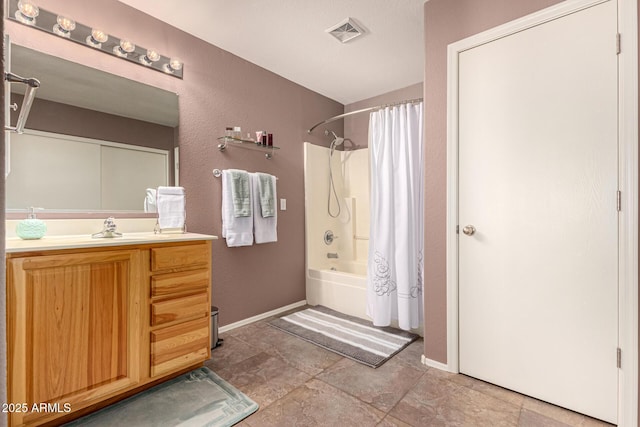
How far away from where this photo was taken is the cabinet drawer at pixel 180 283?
5.40 feet

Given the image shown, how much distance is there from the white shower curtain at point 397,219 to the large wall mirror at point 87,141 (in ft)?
5.63

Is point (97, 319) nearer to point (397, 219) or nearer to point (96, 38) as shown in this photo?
point (96, 38)

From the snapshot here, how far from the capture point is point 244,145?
8.92 feet

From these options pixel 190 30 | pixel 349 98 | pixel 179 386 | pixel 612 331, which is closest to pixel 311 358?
pixel 179 386

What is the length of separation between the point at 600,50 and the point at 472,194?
883 millimetres

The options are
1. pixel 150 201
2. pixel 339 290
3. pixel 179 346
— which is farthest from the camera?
pixel 339 290

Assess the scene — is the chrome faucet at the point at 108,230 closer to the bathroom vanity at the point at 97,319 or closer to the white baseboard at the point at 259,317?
the bathroom vanity at the point at 97,319

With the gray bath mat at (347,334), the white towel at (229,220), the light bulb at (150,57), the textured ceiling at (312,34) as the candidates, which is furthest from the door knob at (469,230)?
the light bulb at (150,57)

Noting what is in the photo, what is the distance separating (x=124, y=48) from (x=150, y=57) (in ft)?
0.54

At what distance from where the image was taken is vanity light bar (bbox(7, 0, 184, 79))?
66.2 inches

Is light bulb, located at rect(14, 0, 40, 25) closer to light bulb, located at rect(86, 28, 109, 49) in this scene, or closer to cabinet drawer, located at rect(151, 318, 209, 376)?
light bulb, located at rect(86, 28, 109, 49)

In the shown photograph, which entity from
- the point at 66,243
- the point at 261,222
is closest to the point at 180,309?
the point at 66,243

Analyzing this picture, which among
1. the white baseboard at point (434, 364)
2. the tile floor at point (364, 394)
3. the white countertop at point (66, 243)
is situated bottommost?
the tile floor at point (364, 394)

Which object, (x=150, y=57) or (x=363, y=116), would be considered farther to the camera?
(x=363, y=116)
